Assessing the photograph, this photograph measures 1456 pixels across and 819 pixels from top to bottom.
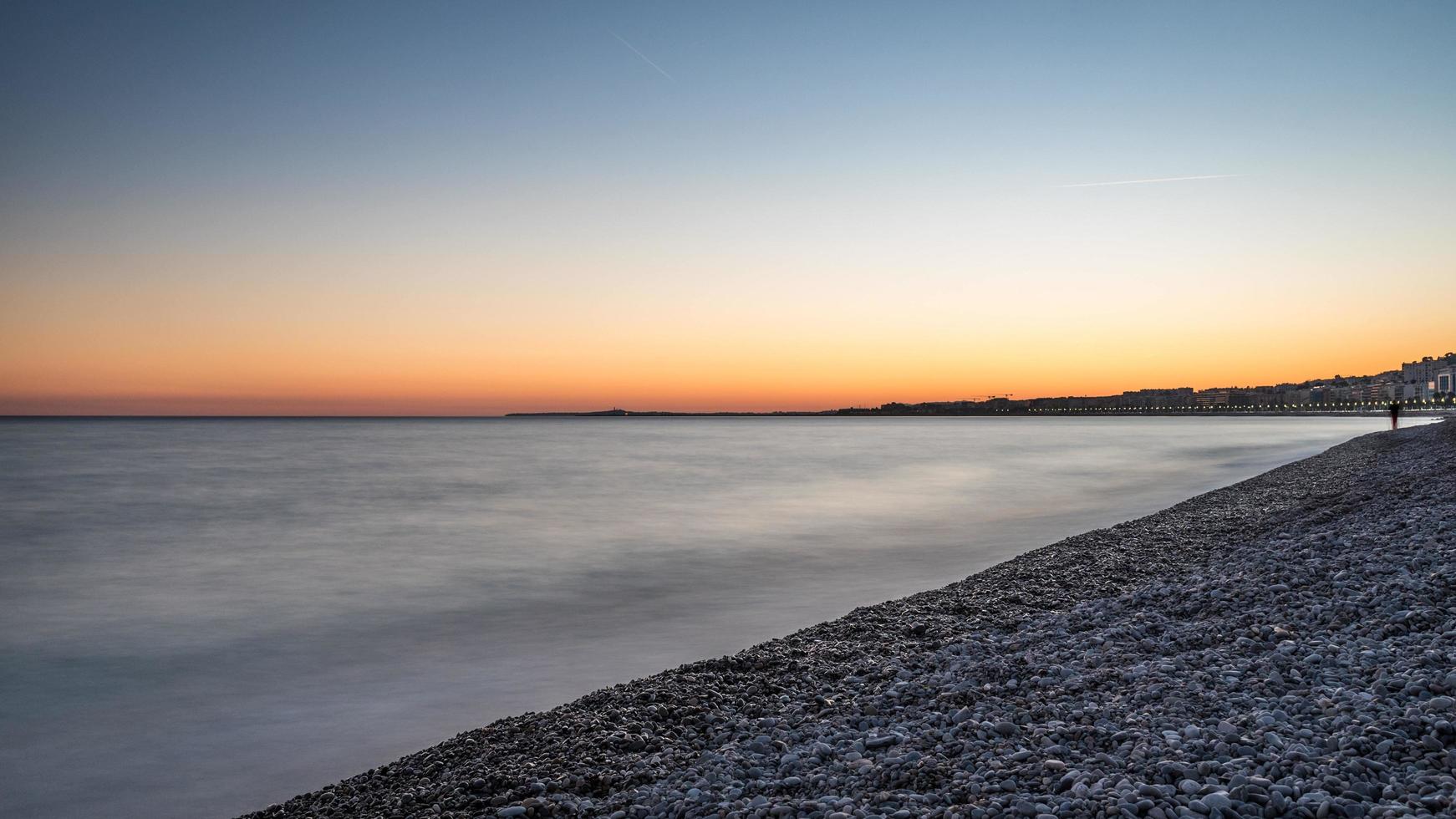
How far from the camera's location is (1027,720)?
15.2ft

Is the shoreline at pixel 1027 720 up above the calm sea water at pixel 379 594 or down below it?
above

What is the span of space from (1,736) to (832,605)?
832 centimetres

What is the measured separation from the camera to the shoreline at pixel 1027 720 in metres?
3.57

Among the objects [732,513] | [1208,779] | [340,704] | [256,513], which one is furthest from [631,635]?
[256,513]

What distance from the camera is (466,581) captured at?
13320mm

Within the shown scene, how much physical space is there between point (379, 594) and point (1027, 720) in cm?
1041

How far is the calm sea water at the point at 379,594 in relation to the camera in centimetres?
658

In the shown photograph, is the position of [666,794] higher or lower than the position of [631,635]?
higher

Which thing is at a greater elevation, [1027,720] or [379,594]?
[1027,720]

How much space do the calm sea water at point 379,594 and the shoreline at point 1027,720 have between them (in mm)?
1725

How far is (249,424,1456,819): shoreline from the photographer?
3.57 metres

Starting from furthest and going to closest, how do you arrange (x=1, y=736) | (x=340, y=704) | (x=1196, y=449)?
1. (x=1196, y=449)
2. (x=340, y=704)
3. (x=1, y=736)

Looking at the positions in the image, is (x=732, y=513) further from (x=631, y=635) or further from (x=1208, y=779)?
(x=1208, y=779)

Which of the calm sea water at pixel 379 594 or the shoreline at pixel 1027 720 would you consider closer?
the shoreline at pixel 1027 720
